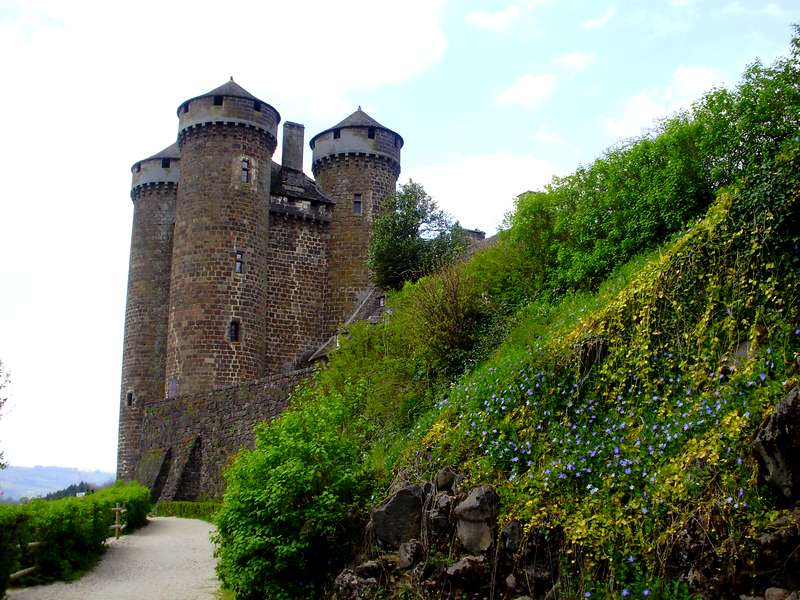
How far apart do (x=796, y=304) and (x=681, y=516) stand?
2606 mm

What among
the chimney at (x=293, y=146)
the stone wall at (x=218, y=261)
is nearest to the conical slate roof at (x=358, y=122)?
the chimney at (x=293, y=146)

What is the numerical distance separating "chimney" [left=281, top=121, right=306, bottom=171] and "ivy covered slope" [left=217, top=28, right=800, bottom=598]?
2306cm

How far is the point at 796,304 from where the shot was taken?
820 cm

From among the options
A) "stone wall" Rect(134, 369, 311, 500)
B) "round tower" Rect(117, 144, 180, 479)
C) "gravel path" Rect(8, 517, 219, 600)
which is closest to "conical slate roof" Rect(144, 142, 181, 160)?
"round tower" Rect(117, 144, 180, 479)

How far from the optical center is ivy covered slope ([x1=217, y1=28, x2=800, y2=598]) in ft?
23.8

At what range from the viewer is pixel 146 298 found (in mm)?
35438

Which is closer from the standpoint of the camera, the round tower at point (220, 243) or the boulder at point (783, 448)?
the boulder at point (783, 448)

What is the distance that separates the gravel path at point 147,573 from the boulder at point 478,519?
5.92 metres

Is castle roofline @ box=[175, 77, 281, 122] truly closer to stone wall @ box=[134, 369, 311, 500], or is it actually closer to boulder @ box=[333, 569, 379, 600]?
stone wall @ box=[134, 369, 311, 500]

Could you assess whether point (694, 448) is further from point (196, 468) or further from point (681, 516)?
point (196, 468)

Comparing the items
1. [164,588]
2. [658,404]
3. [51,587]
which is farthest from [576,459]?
[51,587]

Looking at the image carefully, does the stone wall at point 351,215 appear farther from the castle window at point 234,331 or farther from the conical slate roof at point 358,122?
the castle window at point 234,331

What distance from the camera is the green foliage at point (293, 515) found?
1034 centimetres

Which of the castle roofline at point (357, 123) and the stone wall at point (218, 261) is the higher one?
the castle roofline at point (357, 123)
